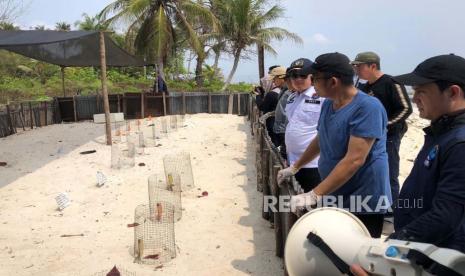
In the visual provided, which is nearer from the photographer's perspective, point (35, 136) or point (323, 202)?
point (323, 202)

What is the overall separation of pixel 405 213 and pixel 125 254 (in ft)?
10.5

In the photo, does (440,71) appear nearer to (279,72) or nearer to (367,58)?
(367,58)

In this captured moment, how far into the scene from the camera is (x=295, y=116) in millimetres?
3693

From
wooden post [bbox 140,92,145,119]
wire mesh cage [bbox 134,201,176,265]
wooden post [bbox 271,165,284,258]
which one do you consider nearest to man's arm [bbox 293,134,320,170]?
wooden post [bbox 271,165,284,258]

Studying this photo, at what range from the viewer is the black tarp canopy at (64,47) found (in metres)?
8.09

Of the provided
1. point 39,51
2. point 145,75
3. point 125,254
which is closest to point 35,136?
point 39,51

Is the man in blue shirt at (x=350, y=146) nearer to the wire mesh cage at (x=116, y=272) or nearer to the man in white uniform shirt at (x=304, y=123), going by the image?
the man in white uniform shirt at (x=304, y=123)

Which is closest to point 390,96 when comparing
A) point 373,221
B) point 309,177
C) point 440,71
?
point 309,177

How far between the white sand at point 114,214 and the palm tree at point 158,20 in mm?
7848

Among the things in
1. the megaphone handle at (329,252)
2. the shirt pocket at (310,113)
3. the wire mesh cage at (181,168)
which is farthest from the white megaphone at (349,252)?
the wire mesh cage at (181,168)

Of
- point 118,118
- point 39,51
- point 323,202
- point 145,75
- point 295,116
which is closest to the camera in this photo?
point 323,202

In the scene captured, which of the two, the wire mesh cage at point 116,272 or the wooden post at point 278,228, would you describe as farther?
the wooden post at point 278,228

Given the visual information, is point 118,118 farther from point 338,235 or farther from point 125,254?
point 338,235

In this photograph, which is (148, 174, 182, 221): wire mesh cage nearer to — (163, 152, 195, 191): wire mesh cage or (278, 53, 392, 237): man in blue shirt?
(163, 152, 195, 191): wire mesh cage
